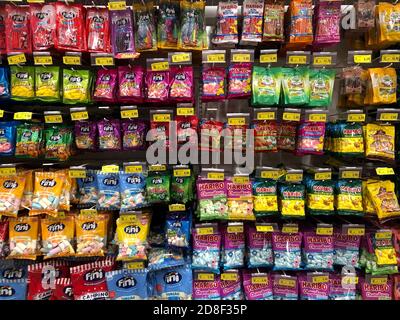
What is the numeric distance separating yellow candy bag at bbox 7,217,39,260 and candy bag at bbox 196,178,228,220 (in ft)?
3.48

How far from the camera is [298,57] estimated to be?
1.82 metres

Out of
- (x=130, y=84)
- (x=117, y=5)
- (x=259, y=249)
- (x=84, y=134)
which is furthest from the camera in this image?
(x=259, y=249)

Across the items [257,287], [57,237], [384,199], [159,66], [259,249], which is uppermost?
[159,66]

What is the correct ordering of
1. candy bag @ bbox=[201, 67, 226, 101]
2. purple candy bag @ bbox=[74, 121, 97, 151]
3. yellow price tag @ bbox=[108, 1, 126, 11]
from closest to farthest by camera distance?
yellow price tag @ bbox=[108, 1, 126, 11] → candy bag @ bbox=[201, 67, 226, 101] → purple candy bag @ bbox=[74, 121, 97, 151]

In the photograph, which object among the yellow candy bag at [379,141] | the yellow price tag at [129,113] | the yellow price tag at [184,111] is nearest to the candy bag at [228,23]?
the yellow price tag at [184,111]

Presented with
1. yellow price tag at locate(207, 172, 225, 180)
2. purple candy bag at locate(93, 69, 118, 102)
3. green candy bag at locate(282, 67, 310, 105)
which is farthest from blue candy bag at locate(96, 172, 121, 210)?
green candy bag at locate(282, 67, 310, 105)

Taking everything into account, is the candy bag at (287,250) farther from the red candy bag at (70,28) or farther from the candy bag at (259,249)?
the red candy bag at (70,28)

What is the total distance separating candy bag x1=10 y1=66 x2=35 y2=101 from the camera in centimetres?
186

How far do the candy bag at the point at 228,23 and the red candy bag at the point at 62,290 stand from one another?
1799 millimetres

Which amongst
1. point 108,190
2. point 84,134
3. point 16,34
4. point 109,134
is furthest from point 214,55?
point 16,34

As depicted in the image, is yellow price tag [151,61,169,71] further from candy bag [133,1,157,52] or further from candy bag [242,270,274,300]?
candy bag [242,270,274,300]

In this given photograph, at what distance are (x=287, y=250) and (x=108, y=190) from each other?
122 centimetres

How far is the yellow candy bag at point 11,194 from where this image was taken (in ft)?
6.28

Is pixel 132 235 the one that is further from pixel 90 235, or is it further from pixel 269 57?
pixel 269 57
